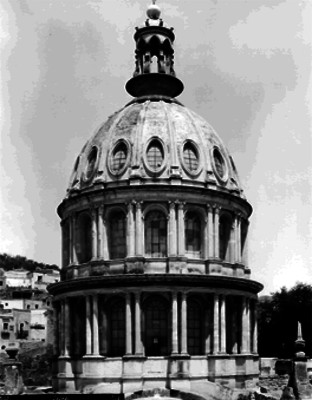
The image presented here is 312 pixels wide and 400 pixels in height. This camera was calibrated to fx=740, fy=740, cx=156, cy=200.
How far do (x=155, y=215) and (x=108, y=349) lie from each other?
9801 millimetres

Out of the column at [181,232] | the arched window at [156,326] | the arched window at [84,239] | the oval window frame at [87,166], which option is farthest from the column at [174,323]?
the oval window frame at [87,166]

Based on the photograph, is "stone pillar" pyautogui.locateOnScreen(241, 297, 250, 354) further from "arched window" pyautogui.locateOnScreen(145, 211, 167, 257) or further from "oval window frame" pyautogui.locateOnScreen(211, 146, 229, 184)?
"oval window frame" pyautogui.locateOnScreen(211, 146, 229, 184)

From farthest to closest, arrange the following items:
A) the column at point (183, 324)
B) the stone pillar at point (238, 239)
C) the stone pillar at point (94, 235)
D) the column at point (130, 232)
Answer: the stone pillar at point (238, 239)
the stone pillar at point (94, 235)
the column at point (130, 232)
the column at point (183, 324)

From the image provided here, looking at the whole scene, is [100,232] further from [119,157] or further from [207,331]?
[207,331]

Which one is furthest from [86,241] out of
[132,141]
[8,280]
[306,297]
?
[8,280]

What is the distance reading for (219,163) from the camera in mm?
55688

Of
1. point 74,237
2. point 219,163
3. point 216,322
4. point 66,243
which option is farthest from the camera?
point 66,243

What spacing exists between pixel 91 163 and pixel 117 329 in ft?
41.9

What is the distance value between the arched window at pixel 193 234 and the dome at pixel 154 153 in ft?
7.87

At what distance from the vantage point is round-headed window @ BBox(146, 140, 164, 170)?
5277 cm

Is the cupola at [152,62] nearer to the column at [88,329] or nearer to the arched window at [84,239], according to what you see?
the arched window at [84,239]

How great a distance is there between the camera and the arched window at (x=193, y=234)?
5247cm

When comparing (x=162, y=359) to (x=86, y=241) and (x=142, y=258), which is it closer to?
(x=142, y=258)

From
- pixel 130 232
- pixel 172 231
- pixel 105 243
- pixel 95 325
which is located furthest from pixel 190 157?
pixel 95 325
